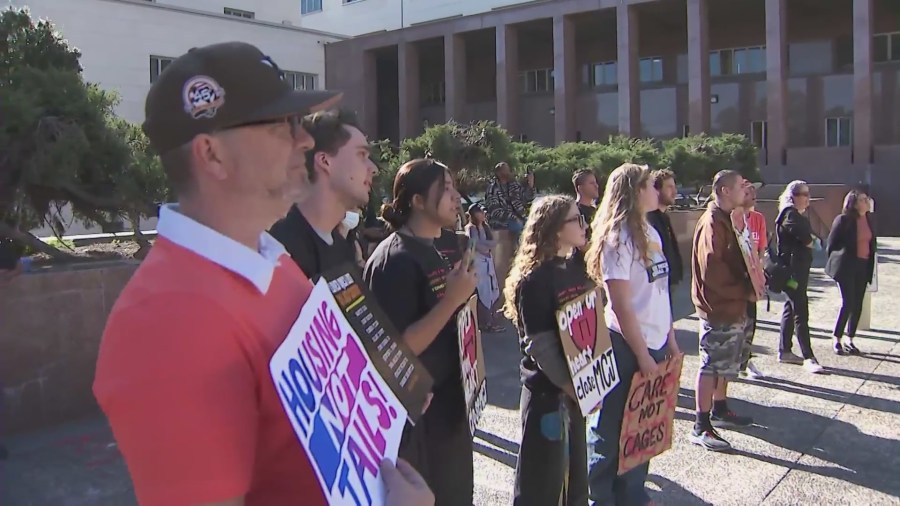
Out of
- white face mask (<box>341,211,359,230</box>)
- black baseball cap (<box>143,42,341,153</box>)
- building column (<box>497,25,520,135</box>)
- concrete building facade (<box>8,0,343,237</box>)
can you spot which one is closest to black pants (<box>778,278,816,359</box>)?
white face mask (<box>341,211,359,230</box>)

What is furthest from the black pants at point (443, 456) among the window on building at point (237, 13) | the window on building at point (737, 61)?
the window on building at point (237, 13)

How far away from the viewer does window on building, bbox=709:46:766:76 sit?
3841 cm

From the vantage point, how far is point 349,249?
2.96 meters

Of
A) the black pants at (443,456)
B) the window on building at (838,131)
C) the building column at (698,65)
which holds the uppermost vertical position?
the building column at (698,65)

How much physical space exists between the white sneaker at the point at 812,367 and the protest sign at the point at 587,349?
4498 mm

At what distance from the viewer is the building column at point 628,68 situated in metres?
37.4

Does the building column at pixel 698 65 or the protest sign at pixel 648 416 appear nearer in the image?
the protest sign at pixel 648 416

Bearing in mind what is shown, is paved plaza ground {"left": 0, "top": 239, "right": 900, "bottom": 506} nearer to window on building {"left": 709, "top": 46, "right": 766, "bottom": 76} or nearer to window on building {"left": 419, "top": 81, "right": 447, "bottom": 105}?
window on building {"left": 709, "top": 46, "right": 766, "bottom": 76}

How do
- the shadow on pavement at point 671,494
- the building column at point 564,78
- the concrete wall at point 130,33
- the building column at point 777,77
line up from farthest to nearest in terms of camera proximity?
the building column at point 564,78, the building column at point 777,77, the concrete wall at point 130,33, the shadow on pavement at point 671,494

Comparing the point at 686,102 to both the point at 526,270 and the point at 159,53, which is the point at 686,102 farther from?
the point at 526,270

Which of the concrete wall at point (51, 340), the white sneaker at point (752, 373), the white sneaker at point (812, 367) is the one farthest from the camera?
the white sneaker at point (812, 367)

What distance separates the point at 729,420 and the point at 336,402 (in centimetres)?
521

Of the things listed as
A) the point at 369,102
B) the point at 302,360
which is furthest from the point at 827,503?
the point at 369,102

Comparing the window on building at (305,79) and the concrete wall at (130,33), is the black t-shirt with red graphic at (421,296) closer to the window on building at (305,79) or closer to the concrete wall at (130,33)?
the concrete wall at (130,33)
